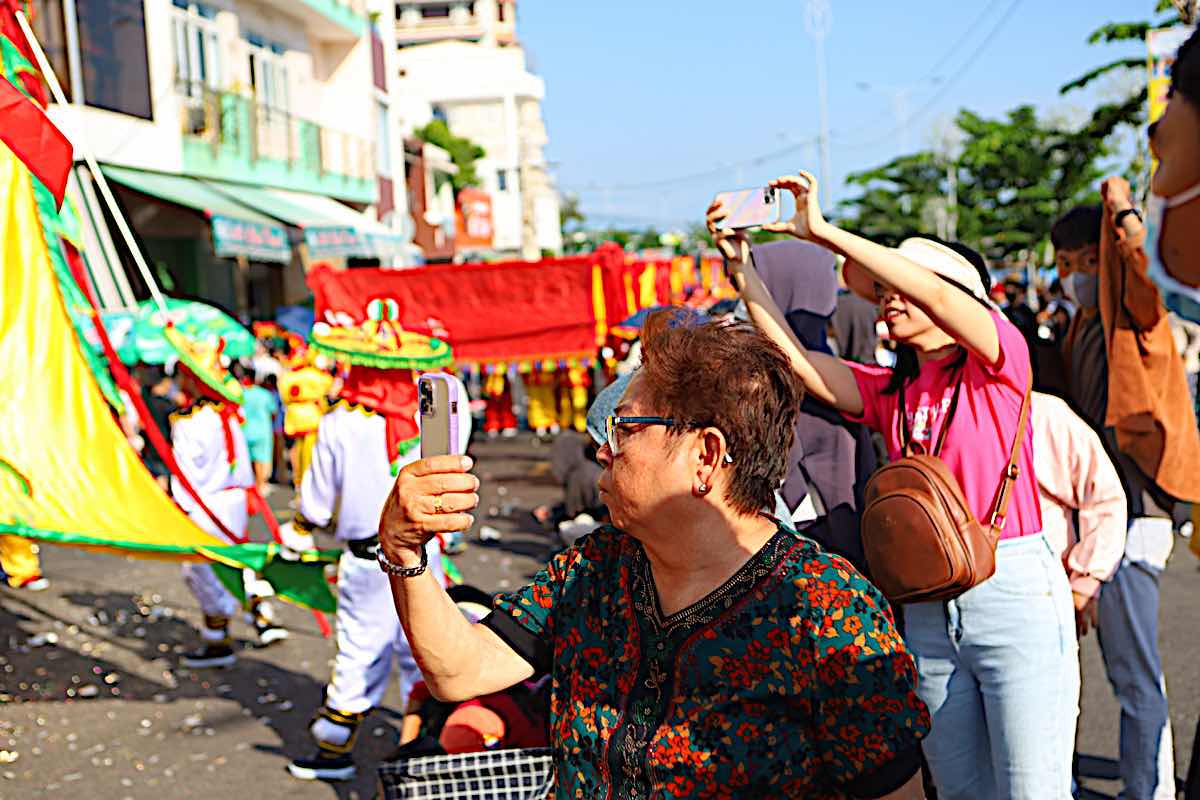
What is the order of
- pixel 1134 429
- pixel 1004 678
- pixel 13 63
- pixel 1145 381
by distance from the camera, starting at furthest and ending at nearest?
1. pixel 13 63
2. pixel 1134 429
3. pixel 1145 381
4. pixel 1004 678

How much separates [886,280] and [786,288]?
2.79ft

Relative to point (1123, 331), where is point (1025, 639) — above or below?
below

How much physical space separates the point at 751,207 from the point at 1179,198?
5.50ft

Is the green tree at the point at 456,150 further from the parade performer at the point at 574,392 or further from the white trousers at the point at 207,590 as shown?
the white trousers at the point at 207,590

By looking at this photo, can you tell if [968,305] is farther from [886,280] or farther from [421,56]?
[421,56]

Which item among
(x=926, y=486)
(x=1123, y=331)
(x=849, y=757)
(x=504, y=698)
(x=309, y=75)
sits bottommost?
(x=504, y=698)

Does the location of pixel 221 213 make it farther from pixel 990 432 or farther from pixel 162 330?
pixel 990 432

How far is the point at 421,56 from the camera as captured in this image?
65375 mm

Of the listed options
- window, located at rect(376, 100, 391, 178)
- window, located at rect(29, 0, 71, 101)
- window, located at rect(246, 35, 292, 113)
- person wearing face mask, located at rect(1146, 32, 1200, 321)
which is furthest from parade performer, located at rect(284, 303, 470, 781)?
window, located at rect(376, 100, 391, 178)

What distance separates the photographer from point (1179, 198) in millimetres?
1143

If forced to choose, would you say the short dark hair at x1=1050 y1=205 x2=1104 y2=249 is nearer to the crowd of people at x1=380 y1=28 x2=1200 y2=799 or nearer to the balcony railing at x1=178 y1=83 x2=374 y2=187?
the crowd of people at x1=380 y1=28 x2=1200 y2=799

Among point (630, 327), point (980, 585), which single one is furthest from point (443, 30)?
point (980, 585)

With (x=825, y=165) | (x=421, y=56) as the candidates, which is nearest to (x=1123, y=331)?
(x=825, y=165)

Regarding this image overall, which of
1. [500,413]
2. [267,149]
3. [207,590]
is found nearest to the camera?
[207,590]
